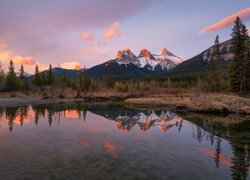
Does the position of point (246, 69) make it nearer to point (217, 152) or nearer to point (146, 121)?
point (146, 121)

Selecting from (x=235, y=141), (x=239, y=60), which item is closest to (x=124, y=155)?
(x=235, y=141)

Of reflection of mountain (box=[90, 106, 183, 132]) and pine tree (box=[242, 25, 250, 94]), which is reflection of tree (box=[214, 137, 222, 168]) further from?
pine tree (box=[242, 25, 250, 94])

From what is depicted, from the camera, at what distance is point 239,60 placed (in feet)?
156

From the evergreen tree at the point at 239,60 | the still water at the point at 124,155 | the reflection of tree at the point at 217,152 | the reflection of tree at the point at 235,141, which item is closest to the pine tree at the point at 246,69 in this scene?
the evergreen tree at the point at 239,60

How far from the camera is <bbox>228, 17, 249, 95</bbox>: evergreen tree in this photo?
47.3 meters

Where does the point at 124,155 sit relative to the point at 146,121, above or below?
above

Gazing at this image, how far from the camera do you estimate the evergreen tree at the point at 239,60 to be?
47312 millimetres

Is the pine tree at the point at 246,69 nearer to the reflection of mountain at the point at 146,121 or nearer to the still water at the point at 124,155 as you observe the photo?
the reflection of mountain at the point at 146,121

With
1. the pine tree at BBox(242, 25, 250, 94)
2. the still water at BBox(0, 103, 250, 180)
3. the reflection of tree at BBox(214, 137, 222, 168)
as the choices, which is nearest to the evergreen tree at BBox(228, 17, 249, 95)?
the pine tree at BBox(242, 25, 250, 94)

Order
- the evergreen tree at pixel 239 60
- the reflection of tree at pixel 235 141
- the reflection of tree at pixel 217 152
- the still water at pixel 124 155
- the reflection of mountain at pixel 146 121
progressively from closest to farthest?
the still water at pixel 124 155
the reflection of tree at pixel 235 141
the reflection of tree at pixel 217 152
the reflection of mountain at pixel 146 121
the evergreen tree at pixel 239 60

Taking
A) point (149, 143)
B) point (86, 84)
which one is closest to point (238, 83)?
point (149, 143)

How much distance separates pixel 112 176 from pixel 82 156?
3501 millimetres

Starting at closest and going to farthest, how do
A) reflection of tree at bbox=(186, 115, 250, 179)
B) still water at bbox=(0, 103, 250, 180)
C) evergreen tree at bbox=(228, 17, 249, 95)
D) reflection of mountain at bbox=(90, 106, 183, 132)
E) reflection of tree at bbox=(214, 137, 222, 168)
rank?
still water at bbox=(0, 103, 250, 180), reflection of tree at bbox=(186, 115, 250, 179), reflection of tree at bbox=(214, 137, 222, 168), reflection of mountain at bbox=(90, 106, 183, 132), evergreen tree at bbox=(228, 17, 249, 95)

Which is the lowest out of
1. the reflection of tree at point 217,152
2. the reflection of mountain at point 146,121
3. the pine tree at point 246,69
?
the reflection of mountain at point 146,121
